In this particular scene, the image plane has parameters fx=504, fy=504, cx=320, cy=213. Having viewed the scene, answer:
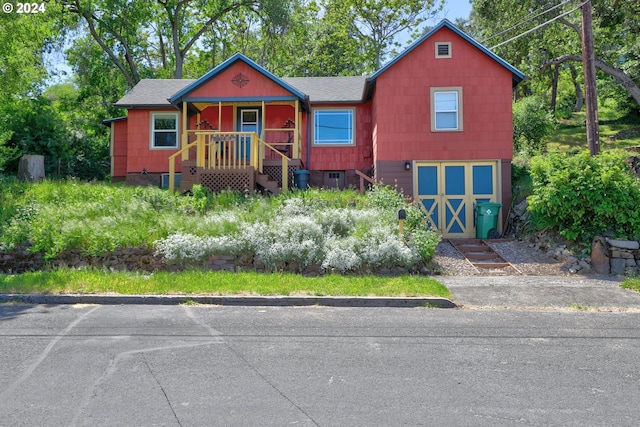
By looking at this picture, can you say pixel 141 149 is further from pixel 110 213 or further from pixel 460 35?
pixel 460 35

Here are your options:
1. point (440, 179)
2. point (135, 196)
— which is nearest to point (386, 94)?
point (440, 179)

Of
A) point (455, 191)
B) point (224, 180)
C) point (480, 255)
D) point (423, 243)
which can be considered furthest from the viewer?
point (455, 191)

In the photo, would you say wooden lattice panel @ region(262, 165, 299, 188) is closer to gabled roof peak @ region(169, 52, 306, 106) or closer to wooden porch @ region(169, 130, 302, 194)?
wooden porch @ region(169, 130, 302, 194)

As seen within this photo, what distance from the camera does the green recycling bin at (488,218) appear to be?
616 inches

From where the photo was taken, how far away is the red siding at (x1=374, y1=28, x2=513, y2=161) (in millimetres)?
16734

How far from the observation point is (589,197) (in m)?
11.8

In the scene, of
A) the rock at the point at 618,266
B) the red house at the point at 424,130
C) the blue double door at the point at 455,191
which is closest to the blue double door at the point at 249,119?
the red house at the point at 424,130

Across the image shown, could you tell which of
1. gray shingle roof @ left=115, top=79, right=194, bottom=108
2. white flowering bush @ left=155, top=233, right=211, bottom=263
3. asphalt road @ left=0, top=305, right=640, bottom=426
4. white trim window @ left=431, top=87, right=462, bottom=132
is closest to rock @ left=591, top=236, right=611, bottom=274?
asphalt road @ left=0, top=305, right=640, bottom=426

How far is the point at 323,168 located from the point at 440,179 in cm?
468

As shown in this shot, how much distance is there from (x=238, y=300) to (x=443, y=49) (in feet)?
40.2

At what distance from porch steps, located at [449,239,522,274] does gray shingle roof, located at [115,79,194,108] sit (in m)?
11.7

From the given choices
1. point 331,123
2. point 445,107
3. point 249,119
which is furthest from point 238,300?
point 249,119

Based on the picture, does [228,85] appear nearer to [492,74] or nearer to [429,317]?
[492,74]

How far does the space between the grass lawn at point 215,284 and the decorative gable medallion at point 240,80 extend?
9697 mm
